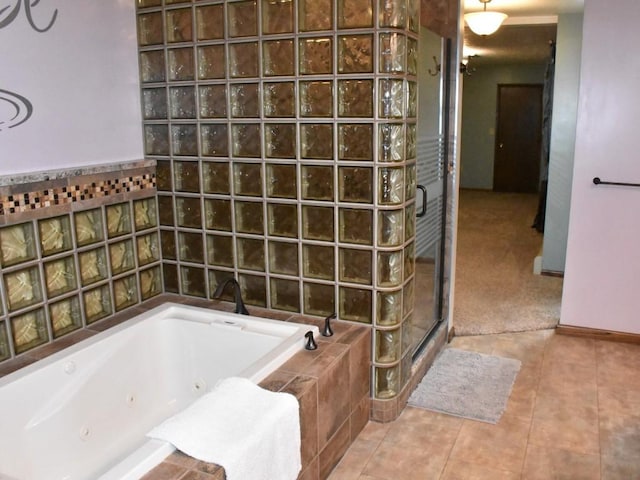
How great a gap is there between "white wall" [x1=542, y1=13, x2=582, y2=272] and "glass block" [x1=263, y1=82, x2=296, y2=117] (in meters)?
2.82

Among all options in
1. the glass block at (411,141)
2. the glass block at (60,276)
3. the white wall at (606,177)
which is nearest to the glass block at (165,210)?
the glass block at (60,276)

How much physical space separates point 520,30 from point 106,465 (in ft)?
17.6

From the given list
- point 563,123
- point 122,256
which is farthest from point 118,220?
point 563,123

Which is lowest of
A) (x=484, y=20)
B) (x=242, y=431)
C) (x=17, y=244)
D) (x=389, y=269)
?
(x=242, y=431)

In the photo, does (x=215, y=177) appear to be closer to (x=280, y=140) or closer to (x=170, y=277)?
(x=280, y=140)

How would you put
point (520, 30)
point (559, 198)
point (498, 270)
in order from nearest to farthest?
point (559, 198), point (498, 270), point (520, 30)

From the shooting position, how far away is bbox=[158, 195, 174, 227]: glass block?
107 inches

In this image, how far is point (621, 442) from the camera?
7.62 feet

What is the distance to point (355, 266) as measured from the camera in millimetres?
2412

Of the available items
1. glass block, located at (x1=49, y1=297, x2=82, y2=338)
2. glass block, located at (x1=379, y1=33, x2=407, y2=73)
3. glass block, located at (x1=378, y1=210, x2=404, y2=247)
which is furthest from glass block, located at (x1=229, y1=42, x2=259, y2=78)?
glass block, located at (x1=49, y1=297, x2=82, y2=338)

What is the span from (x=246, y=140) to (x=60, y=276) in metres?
0.93

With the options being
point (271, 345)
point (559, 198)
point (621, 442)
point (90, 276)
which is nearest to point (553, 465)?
point (621, 442)

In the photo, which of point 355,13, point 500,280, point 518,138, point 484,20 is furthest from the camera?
point 518,138

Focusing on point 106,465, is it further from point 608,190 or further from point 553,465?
point 608,190
